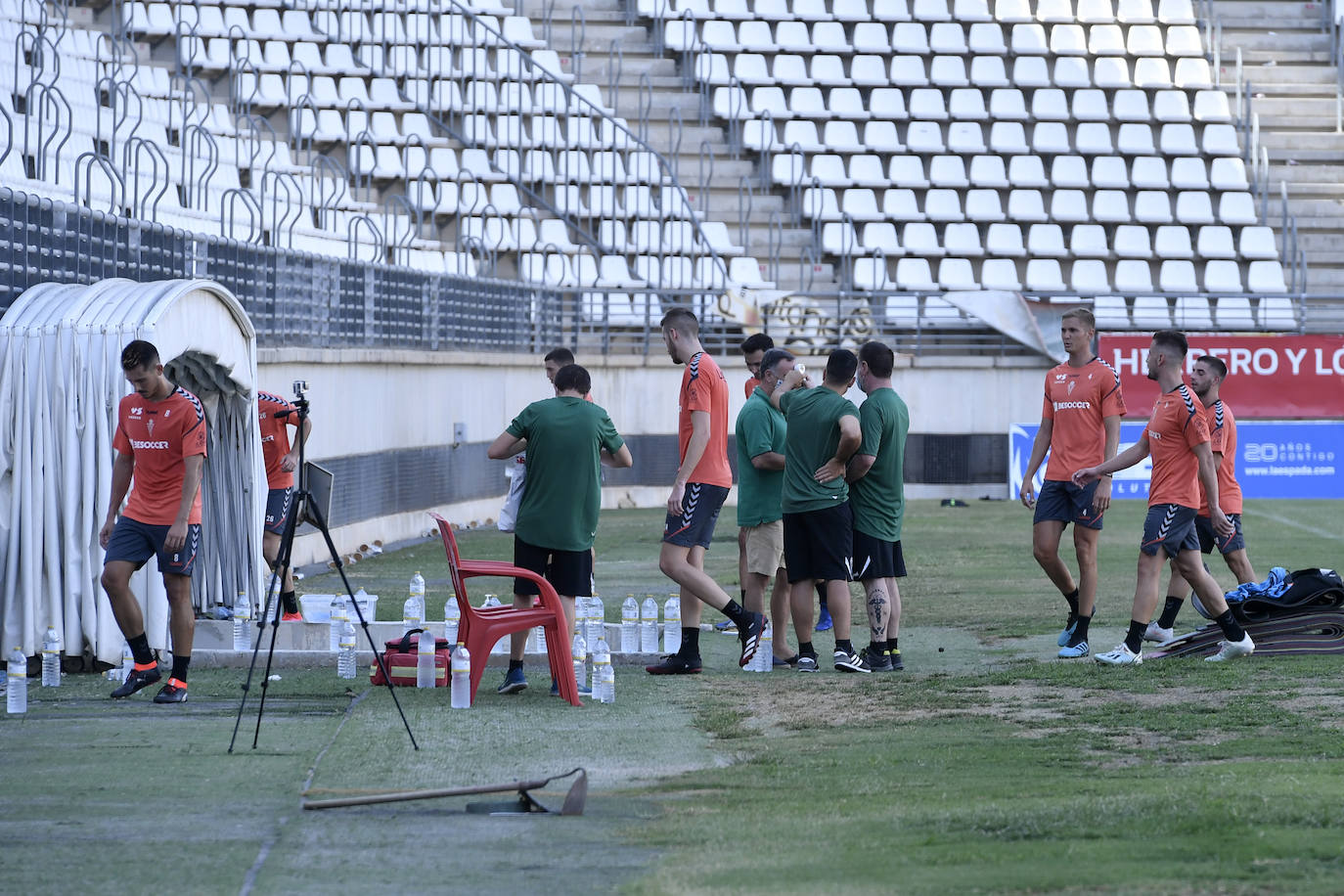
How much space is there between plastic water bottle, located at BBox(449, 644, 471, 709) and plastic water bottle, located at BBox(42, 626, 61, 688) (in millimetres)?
2289

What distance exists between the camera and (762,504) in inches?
437

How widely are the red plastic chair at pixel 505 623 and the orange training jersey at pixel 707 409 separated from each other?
142cm

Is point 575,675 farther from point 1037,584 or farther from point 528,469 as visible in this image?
point 1037,584

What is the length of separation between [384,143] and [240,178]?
161 inches

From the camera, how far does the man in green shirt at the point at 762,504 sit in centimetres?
1104

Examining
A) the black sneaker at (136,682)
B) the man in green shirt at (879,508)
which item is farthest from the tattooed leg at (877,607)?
the black sneaker at (136,682)

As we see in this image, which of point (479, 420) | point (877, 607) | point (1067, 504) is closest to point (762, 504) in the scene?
point (877, 607)

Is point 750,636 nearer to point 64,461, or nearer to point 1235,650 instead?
point 1235,650

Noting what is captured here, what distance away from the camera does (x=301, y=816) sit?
663cm

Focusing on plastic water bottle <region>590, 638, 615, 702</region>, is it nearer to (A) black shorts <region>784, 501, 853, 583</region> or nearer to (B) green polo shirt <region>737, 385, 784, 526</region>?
(A) black shorts <region>784, 501, 853, 583</region>

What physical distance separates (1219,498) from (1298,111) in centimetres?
2302

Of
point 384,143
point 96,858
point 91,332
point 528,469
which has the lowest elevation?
point 96,858

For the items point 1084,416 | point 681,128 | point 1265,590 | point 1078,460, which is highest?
point 681,128

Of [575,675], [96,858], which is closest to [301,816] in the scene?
[96,858]
